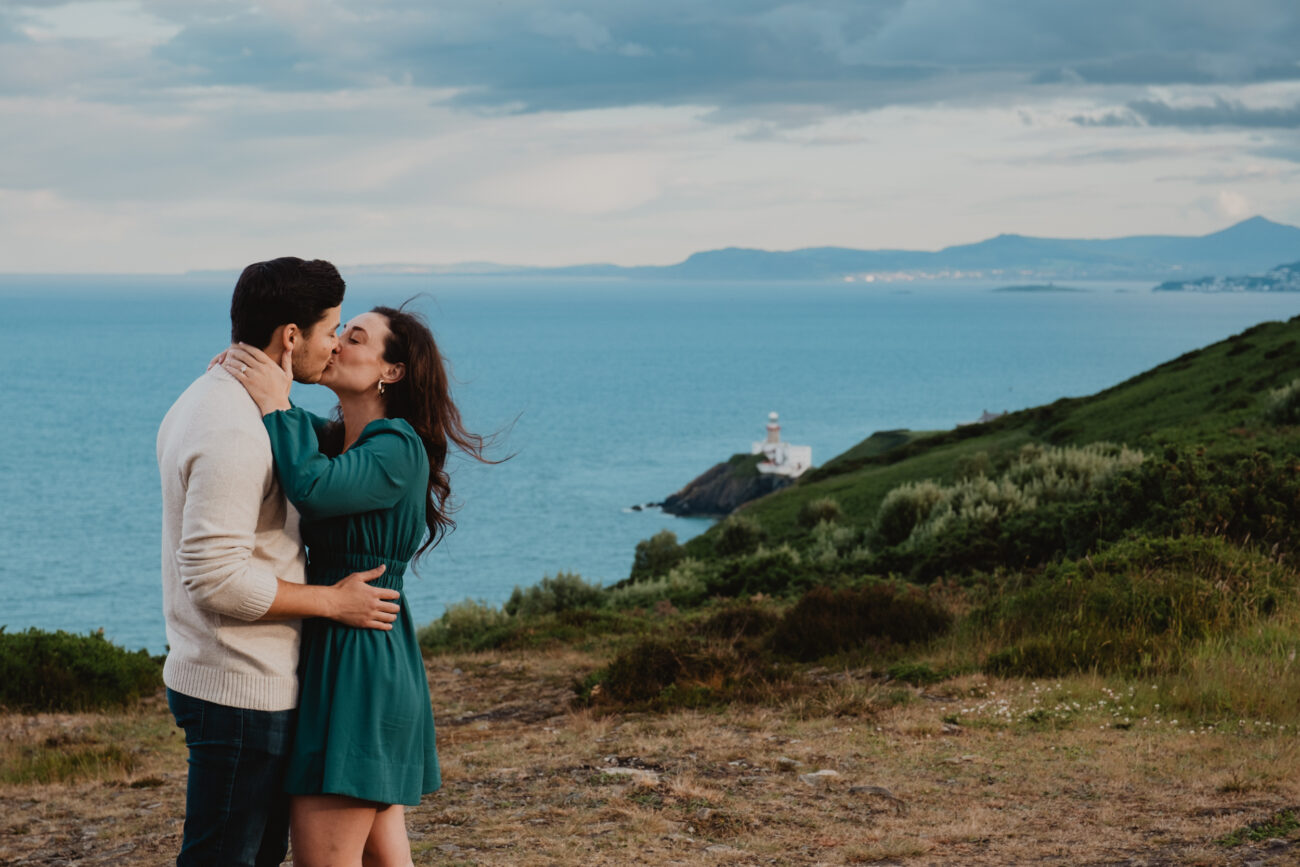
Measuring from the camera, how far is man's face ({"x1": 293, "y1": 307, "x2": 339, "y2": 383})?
327 cm

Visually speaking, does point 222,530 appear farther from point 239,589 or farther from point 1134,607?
point 1134,607

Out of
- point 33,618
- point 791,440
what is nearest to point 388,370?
point 33,618

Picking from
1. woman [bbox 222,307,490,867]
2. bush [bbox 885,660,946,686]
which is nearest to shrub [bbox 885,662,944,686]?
bush [bbox 885,660,946,686]

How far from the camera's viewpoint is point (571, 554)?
67625mm

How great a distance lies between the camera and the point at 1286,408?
62.7 ft

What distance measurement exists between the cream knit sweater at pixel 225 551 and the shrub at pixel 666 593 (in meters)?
13.2

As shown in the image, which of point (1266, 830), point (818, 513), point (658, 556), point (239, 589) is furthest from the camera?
point (658, 556)

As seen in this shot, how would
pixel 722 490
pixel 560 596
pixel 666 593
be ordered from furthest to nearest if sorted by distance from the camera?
1. pixel 722 490
2. pixel 560 596
3. pixel 666 593

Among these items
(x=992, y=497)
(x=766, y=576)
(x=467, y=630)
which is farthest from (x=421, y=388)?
(x=992, y=497)

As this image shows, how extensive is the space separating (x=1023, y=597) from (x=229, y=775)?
8.64m

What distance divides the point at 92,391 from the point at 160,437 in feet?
537

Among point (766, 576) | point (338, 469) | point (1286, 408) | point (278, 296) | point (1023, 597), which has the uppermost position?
point (278, 296)

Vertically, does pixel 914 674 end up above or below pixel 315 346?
below

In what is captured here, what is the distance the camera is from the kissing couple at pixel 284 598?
3.00m
